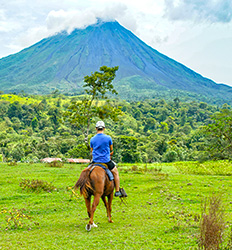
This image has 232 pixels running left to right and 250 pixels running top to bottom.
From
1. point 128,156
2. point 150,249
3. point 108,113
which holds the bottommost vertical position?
point 128,156

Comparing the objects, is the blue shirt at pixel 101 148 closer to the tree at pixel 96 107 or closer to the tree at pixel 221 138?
the tree at pixel 221 138

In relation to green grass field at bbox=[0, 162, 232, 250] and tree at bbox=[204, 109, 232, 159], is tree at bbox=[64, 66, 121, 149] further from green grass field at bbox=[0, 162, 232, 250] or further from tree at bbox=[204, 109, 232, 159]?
tree at bbox=[204, 109, 232, 159]

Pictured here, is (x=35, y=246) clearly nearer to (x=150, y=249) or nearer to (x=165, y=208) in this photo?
(x=150, y=249)

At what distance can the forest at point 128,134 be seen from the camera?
1291 cm

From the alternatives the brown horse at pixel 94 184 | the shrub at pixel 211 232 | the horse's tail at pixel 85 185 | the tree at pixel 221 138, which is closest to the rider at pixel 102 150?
the brown horse at pixel 94 184

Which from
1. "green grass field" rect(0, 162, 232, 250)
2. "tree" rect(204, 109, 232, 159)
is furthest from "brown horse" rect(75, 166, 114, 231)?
"tree" rect(204, 109, 232, 159)

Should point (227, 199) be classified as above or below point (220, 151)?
below

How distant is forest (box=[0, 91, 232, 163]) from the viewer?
12908mm

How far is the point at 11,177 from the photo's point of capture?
1206cm

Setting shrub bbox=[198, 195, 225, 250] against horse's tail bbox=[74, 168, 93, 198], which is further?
horse's tail bbox=[74, 168, 93, 198]

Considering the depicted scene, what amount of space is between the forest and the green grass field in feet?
13.2

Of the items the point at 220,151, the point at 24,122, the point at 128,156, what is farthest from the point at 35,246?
the point at 24,122

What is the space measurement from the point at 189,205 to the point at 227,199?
1.42 m

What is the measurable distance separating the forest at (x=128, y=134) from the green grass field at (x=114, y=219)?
13.2 feet
